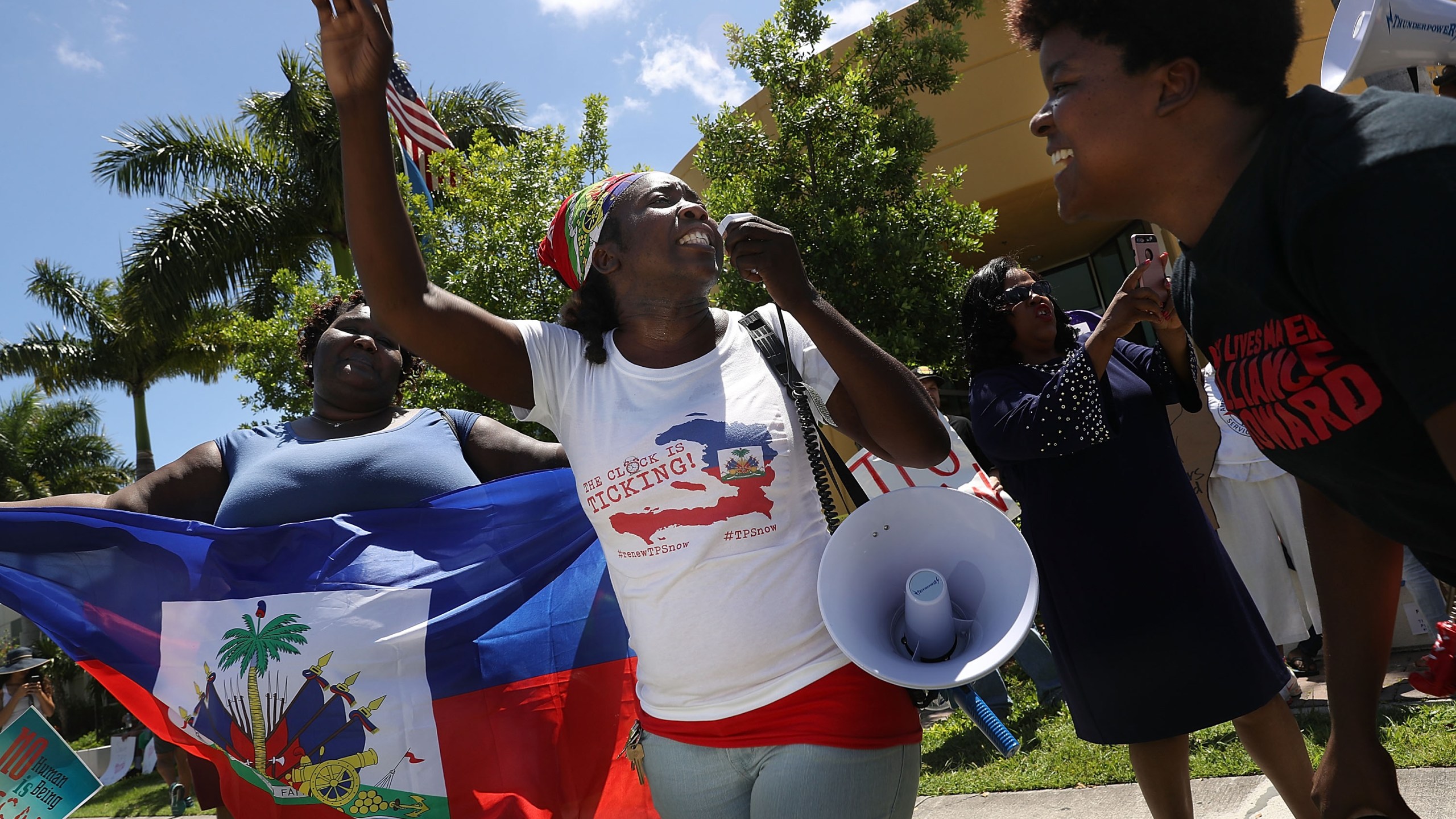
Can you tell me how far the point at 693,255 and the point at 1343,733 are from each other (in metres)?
1.51

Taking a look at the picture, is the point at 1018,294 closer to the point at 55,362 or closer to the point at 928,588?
the point at 928,588

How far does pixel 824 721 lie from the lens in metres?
1.84

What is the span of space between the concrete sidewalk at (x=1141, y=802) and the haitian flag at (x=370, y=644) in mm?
2036

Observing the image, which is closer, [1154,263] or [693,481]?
[693,481]

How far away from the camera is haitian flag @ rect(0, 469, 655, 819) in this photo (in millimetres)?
2676

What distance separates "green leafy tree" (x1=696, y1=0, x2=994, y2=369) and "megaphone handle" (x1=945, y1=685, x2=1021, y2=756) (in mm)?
6103

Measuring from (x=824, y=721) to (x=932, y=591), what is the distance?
36cm

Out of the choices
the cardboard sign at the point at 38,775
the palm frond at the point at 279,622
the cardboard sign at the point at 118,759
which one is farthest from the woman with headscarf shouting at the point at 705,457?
the cardboard sign at the point at 118,759

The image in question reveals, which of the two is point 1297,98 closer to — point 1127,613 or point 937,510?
point 937,510

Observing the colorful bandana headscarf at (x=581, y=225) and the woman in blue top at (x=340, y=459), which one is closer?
the colorful bandana headscarf at (x=581, y=225)

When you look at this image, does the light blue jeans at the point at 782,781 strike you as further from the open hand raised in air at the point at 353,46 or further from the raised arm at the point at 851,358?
the open hand raised in air at the point at 353,46

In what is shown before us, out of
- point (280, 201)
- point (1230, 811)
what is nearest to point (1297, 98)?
point (1230, 811)

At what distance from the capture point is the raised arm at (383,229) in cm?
184

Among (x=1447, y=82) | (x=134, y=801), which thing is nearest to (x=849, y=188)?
(x=1447, y=82)
